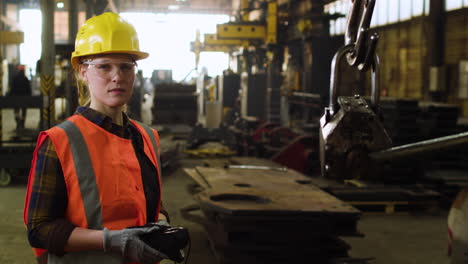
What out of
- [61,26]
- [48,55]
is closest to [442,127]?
[48,55]

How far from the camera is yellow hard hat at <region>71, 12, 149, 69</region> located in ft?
6.51

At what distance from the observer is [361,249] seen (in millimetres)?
5441

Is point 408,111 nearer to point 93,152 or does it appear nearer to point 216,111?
point 93,152

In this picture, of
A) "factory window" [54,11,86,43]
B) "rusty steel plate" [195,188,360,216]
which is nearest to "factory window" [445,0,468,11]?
"rusty steel plate" [195,188,360,216]

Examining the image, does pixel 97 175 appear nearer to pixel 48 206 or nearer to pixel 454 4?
pixel 48 206

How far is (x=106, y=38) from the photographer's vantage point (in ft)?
6.52

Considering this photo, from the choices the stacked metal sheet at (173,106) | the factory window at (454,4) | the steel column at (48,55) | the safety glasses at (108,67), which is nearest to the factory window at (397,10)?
the factory window at (454,4)

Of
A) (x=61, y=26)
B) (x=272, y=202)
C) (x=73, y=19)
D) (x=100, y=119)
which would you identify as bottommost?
(x=272, y=202)

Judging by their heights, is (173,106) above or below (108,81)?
below

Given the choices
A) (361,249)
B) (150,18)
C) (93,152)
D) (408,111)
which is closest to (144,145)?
(93,152)

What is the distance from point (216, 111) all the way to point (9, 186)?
A: 8.97m

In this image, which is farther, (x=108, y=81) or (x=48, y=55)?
(x=48, y=55)

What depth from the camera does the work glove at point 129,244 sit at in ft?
5.82

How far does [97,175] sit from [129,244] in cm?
26
